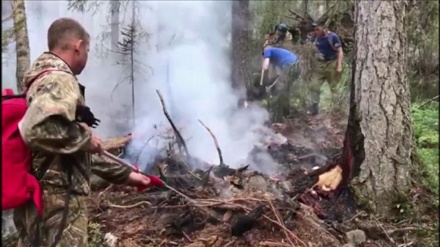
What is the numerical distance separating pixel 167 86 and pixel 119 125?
127 cm

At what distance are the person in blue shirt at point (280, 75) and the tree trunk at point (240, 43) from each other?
2.93 feet

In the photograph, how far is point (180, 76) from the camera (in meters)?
9.80

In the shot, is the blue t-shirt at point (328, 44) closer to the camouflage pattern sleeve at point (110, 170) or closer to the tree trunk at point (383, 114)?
the tree trunk at point (383, 114)

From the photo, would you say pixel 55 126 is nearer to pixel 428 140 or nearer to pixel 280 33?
pixel 428 140

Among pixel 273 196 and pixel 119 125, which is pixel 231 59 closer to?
pixel 119 125

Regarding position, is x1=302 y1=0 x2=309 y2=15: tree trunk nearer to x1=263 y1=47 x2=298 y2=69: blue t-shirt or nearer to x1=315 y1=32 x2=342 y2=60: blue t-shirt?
x1=315 y1=32 x2=342 y2=60: blue t-shirt

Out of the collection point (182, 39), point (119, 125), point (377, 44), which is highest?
Result: point (377, 44)

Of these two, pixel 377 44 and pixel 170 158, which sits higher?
pixel 377 44

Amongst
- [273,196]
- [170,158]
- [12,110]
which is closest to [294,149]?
[170,158]

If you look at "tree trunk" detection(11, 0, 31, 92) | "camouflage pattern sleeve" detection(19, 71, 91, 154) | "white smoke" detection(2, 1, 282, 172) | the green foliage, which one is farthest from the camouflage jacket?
"white smoke" detection(2, 1, 282, 172)

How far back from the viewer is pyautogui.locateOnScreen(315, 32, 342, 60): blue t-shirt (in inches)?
382

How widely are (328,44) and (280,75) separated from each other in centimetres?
105

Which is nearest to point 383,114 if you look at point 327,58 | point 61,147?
point 61,147

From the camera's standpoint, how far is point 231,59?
11141mm
